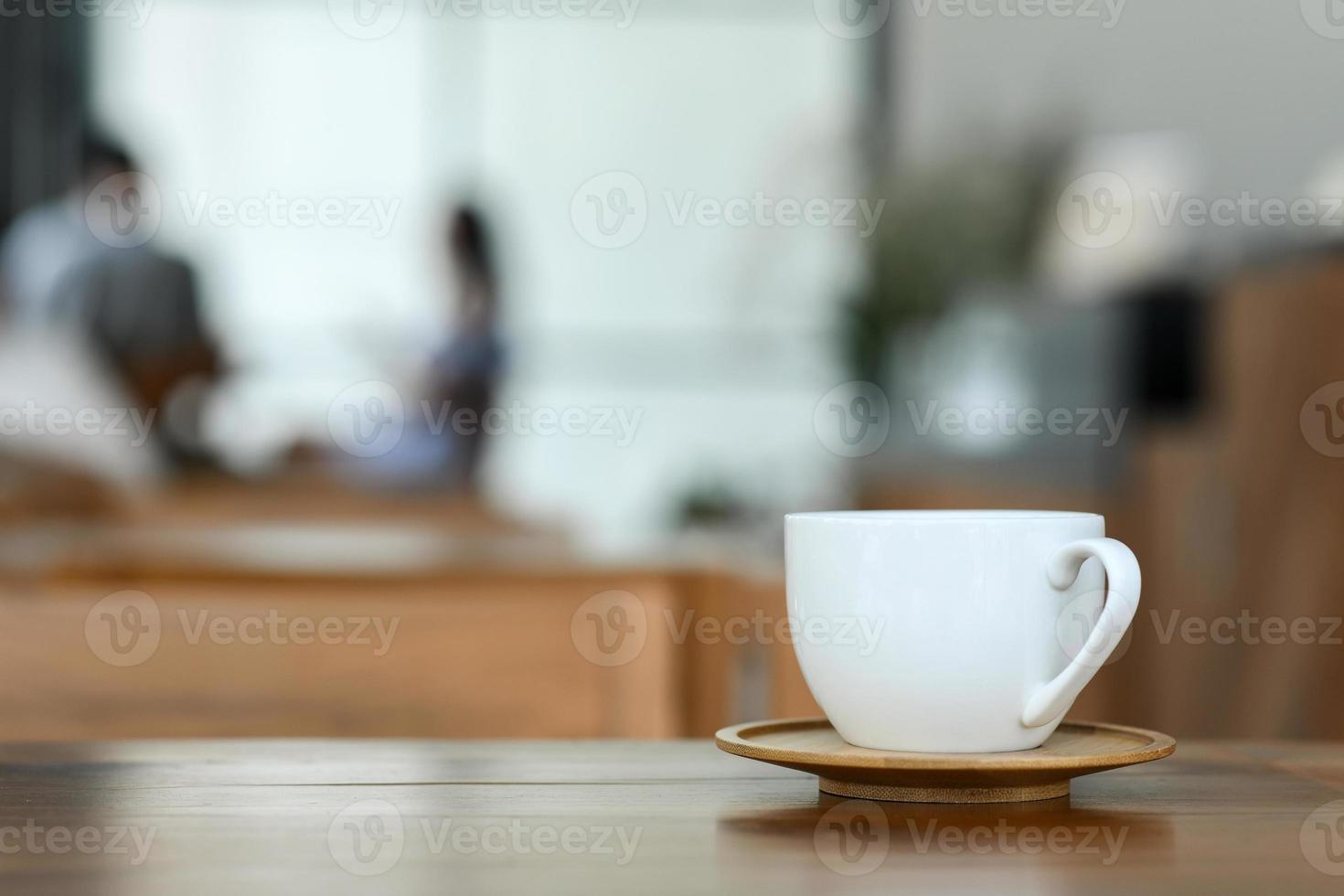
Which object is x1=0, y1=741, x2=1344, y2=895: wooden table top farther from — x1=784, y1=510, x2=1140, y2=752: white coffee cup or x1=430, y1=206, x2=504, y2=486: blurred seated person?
x1=430, y1=206, x2=504, y2=486: blurred seated person

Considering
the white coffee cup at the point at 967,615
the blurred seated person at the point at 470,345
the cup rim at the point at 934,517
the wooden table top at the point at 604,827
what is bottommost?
the wooden table top at the point at 604,827

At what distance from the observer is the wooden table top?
33cm

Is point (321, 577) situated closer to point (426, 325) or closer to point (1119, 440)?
point (1119, 440)

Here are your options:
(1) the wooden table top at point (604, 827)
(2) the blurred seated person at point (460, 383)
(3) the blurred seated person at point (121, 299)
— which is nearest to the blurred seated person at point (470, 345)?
(2) the blurred seated person at point (460, 383)

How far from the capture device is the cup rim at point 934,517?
44 centimetres

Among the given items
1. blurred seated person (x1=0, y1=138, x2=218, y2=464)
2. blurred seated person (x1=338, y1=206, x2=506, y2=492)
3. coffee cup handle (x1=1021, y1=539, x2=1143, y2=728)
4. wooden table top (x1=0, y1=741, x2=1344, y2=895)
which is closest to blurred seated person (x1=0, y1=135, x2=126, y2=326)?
blurred seated person (x1=0, y1=138, x2=218, y2=464)

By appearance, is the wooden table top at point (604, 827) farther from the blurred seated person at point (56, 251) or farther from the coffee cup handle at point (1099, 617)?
the blurred seated person at point (56, 251)

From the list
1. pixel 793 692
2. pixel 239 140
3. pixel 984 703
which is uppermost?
pixel 239 140

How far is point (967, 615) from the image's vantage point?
43 cm

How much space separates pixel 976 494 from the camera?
3.16 m

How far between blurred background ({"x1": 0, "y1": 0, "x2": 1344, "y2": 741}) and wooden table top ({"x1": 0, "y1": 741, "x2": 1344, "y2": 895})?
0.32 metres

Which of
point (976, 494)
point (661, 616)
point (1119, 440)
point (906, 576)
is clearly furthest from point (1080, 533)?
point (976, 494)

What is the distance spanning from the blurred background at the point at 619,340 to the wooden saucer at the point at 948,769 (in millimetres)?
405

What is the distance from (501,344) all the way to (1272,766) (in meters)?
→ 3.61
